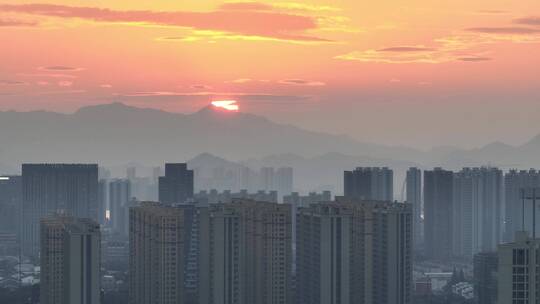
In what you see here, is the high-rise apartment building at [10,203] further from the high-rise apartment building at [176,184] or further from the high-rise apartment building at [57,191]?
the high-rise apartment building at [176,184]

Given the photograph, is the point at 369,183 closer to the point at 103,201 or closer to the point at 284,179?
the point at 284,179

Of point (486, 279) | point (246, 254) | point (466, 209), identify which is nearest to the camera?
point (246, 254)

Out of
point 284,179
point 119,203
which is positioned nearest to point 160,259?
point 119,203

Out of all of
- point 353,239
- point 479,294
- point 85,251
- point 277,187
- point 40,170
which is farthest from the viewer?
point 277,187

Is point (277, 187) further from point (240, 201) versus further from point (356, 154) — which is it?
point (240, 201)

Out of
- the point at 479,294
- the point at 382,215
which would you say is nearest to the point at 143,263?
the point at 382,215

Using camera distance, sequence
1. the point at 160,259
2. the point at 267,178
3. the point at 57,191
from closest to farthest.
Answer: the point at 160,259
the point at 57,191
the point at 267,178
